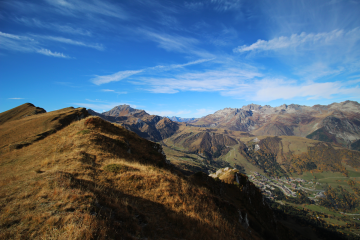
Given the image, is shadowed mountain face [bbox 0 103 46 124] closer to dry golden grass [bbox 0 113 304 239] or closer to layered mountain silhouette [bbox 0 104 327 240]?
layered mountain silhouette [bbox 0 104 327 240]

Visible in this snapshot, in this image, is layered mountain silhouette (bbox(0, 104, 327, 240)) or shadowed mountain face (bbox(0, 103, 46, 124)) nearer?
layered mountain silhouette (bbox(0, 104, 327, 240))

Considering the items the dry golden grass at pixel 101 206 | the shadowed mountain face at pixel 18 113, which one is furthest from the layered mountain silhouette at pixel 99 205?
the shadowed mountain face at pixel 18 113

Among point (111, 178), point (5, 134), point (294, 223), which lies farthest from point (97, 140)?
point (294, 223)

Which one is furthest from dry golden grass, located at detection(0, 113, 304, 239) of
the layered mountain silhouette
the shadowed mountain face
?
the shadowed mountain face

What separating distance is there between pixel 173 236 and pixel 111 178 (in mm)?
8541

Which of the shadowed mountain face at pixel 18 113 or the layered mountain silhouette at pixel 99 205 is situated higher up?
the shadowed mountain face at pixel 18 113

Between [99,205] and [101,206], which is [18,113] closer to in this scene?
[99,205]

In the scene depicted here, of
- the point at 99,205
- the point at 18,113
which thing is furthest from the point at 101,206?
the point at 18,113

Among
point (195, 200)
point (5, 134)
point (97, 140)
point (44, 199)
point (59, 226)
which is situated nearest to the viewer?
point (59, 226)

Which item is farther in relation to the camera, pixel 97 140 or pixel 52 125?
pixel 52 125

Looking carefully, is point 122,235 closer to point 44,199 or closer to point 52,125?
point 44,199

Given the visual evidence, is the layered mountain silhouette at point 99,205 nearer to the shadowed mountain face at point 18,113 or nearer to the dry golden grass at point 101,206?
the dry golden grass at point 101,206

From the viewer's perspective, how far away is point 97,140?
23.7 meters

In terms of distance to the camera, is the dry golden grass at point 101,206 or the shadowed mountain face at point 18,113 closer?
the dry golden grass at point 101,206
